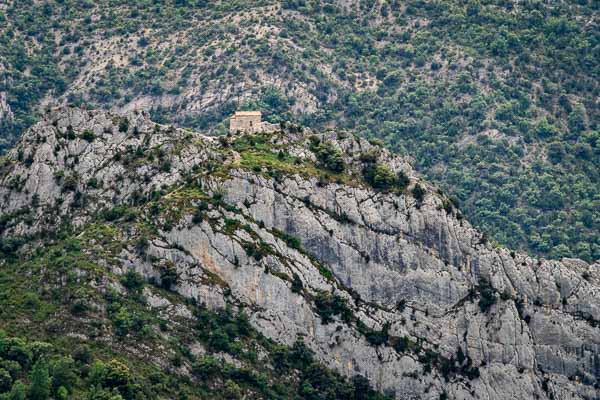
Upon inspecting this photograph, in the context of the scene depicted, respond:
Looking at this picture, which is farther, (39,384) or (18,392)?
(39,384)

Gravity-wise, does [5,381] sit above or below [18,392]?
below

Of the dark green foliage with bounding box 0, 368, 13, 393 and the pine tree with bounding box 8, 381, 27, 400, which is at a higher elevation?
the pine tree with bounding box 8, 381, 27, 400

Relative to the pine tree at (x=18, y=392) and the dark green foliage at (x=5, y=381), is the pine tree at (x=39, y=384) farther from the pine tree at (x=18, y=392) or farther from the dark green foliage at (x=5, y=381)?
the dark green foliage at (x=5, y=381)

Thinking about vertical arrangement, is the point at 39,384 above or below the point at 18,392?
below

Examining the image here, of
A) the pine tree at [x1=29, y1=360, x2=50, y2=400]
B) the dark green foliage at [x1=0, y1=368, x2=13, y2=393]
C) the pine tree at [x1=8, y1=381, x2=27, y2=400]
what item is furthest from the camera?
the dark green foliage at [x1=0, y1=368, x2=13, y2=393]

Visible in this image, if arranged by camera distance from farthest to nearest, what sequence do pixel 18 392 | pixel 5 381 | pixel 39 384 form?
pixel 5 381, pixel 39 384, pixel 18 392

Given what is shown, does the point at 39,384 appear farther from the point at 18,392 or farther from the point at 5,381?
the point at 5,381

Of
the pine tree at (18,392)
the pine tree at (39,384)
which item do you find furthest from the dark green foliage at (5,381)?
the pine tree at (39,384)

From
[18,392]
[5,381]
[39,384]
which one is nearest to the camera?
[18,392]

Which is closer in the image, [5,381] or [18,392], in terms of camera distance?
[18,392]

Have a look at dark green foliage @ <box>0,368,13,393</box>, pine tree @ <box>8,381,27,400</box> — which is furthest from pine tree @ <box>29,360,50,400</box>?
dark green foliage @ <box>0,368,13,393</box>

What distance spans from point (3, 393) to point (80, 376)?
1023 centimetres

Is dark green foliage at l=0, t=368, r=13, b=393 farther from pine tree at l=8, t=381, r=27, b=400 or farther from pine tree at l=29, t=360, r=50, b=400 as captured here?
pine tree at l=29, t=360, r=50, b=400

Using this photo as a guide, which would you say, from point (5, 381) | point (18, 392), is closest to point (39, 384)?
point (18, 392)
